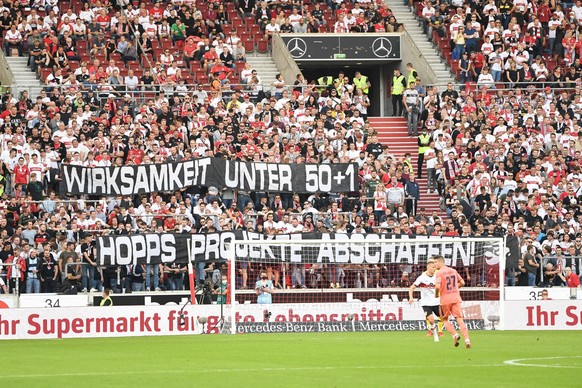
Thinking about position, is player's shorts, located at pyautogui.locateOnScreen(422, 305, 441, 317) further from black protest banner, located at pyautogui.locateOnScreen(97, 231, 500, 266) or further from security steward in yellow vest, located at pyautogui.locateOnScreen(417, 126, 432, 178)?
security steward in yellow vest, located at pyautogui.locateOnScreen(417, 126, 432, 178)

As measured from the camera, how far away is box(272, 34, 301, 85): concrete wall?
45312 millimetres

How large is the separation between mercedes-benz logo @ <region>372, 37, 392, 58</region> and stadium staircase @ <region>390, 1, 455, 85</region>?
4.35 ft

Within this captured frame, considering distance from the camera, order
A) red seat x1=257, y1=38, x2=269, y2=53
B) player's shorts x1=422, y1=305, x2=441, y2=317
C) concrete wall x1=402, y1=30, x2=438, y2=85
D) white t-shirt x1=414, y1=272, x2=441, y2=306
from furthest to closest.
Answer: red seat x1=257, y1=38, x2=269, y2=53
concrete wall x1=402, y1=30, x2=438, y2=85
player's shorts x1=422, y1=305, x2=441, y2=317
white t-shirt x1=414, y1=272, x2=441, y2=306

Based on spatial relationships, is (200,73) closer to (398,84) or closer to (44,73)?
(44,73)

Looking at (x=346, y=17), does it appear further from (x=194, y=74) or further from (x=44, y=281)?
(x=44, y=281)

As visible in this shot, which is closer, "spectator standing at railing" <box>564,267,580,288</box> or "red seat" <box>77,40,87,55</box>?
"spectator standing at railing" <box>564,267,580,288</box>

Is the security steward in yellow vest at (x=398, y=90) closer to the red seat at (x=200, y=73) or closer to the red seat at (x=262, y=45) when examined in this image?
the red seat at (x=262, y=45)

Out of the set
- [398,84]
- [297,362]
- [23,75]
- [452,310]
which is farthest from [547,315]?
[23,75]

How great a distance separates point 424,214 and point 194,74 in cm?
1007

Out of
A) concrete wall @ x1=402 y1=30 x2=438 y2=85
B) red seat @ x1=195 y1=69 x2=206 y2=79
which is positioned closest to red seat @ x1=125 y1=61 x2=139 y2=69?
red seat @ x1=195 y1=69 x2=206 y2=79

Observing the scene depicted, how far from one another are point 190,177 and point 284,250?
475cm

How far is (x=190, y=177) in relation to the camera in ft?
123

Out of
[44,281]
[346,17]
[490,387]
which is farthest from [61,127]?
[490,387]

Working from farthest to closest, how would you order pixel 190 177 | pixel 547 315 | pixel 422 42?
pixel 422 42, pixel 190 177, pixel 547 315
